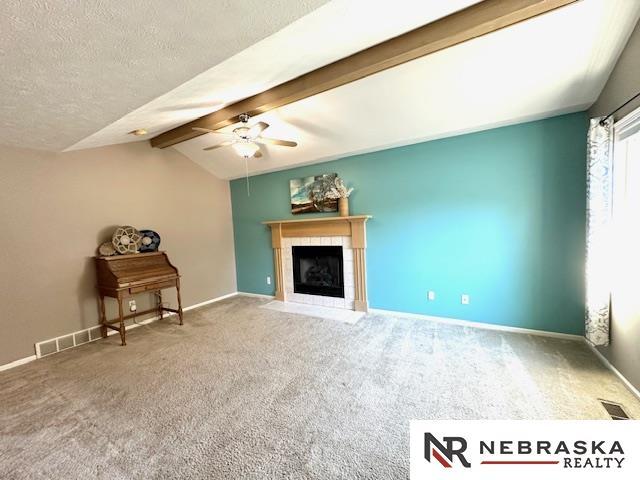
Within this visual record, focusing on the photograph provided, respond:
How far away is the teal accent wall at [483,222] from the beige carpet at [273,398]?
0.38m

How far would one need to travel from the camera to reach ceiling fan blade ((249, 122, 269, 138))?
2642mm

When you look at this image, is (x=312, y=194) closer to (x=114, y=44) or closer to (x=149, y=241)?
(x=149, y=241)

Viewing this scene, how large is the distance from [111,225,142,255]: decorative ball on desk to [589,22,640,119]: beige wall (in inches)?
192

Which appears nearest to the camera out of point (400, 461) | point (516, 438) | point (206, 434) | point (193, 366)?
point (516, 438)

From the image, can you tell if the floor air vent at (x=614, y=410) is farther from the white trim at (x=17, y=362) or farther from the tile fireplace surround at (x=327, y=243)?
the white trim at (x=17, y=362)

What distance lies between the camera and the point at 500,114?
2750 millimetres

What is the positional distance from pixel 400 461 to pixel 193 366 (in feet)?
6.59

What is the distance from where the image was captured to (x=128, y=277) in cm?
332

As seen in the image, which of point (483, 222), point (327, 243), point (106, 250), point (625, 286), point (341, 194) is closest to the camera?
point (625, 286)

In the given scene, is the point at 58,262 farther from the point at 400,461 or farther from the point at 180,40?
the point at 400,461

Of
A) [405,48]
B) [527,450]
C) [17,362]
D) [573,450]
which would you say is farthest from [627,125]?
[17,362]

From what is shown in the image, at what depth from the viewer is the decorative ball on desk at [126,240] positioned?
345 centimetres

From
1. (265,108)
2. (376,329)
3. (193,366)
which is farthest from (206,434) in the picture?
(265,108)

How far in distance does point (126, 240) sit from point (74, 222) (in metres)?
0.57
